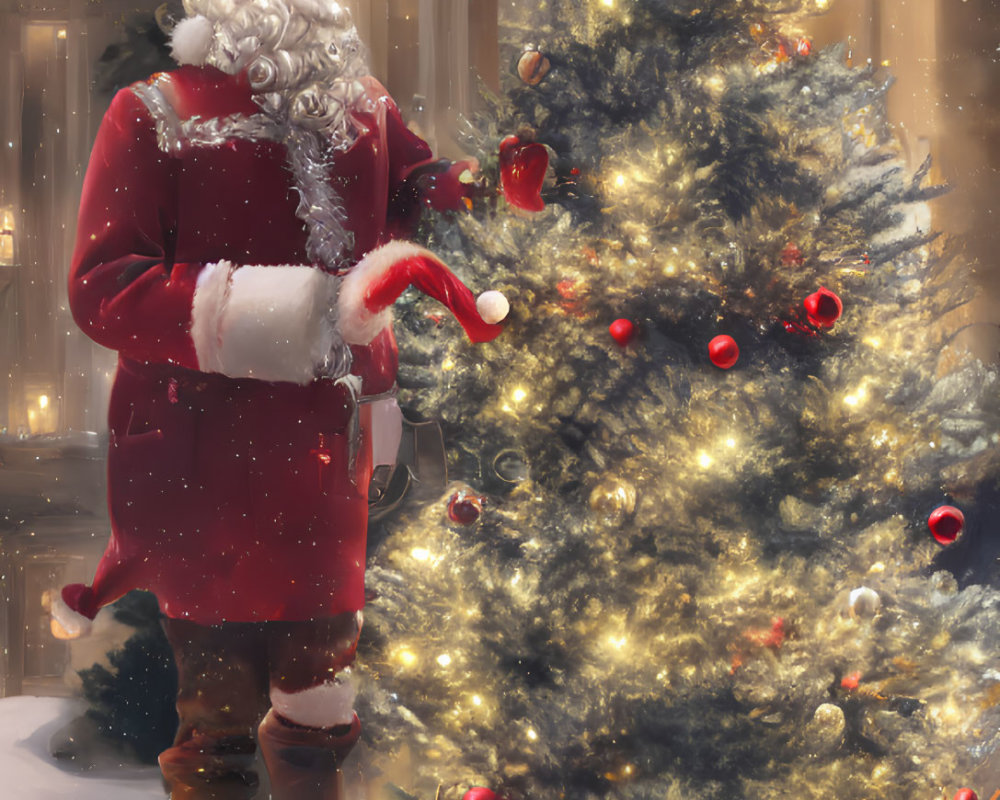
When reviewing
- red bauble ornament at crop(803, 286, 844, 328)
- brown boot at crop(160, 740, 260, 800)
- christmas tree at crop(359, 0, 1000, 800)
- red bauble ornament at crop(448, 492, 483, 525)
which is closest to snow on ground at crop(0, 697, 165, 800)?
brown boot at crop(160, 740, 260, 800)

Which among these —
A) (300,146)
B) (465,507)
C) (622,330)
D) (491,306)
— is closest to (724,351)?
(622,330)

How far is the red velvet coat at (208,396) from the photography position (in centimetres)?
105

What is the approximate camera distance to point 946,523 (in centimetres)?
135

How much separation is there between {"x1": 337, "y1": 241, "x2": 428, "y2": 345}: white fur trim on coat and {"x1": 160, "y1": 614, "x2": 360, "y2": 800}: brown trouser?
38 centimetres

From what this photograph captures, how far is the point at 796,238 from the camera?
1.28 m

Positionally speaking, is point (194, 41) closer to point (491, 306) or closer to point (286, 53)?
point (286, 53)

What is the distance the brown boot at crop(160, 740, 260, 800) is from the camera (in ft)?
3.74

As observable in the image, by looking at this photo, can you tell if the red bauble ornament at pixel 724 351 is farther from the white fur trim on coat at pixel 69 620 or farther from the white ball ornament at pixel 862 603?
the white fur trim on coat at pixel 69 620

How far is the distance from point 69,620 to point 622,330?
868 millimetres

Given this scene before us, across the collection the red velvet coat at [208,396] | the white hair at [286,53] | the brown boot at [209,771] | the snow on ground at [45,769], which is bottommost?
the snow on ground at [45,769]

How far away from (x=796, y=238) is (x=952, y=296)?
1.98 ft

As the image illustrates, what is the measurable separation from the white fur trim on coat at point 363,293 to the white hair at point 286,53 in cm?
16

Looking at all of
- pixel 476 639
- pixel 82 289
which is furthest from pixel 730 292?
pixel 82 289

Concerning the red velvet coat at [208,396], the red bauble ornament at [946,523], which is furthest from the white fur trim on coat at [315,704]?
the red bauble ornament at [946,523]
